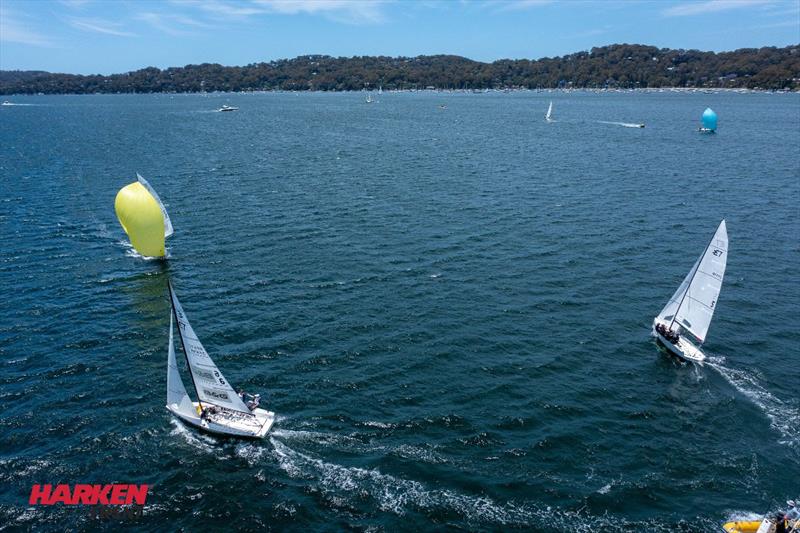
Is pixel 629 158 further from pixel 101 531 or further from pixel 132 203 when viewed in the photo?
pixel 101 531

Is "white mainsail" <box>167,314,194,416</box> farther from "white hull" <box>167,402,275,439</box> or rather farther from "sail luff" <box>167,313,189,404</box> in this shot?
"white hull" <box>167,402,275,439</box>

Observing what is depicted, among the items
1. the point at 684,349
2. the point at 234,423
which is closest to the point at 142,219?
the point at 234,423

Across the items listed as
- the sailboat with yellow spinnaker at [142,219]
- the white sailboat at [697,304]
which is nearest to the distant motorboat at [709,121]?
the white sailboat at [697,304]

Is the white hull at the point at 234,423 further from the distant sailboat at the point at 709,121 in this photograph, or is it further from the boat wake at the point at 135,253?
the distant sailboat at the point at 709,121

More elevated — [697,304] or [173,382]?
[697,304]

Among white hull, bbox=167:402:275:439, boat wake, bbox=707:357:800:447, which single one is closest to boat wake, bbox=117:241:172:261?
white hull, bbox=167:402:275:439

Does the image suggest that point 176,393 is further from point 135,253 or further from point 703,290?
point 703,290

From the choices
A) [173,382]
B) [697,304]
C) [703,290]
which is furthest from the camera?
[697,304]
